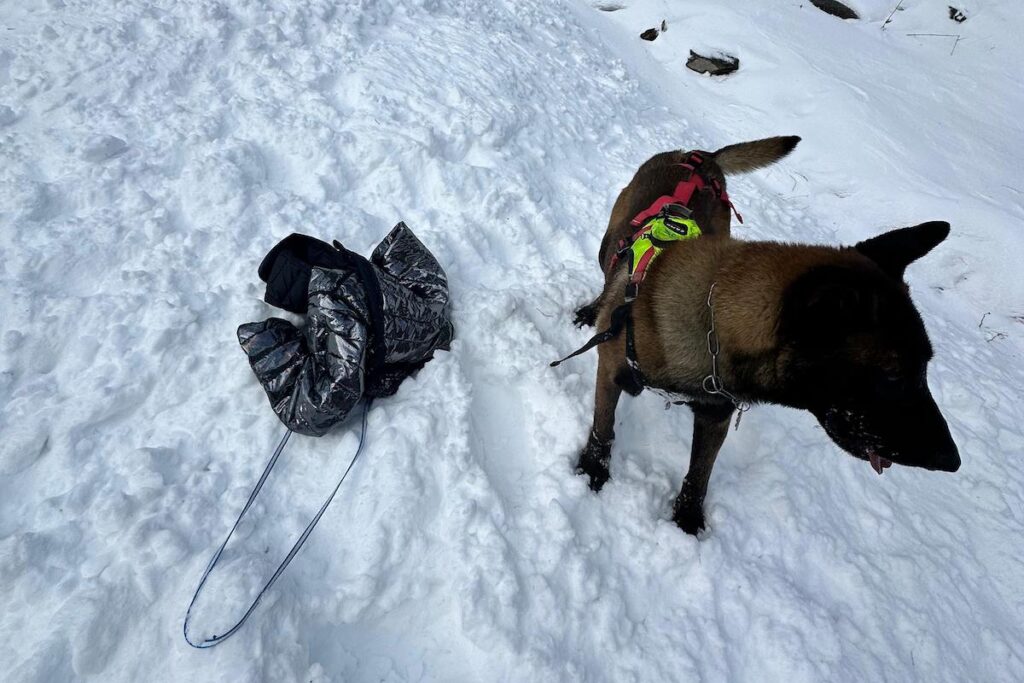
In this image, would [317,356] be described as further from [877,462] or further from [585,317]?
[877,462]

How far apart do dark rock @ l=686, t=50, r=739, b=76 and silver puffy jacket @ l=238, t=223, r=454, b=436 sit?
7046 millimetres

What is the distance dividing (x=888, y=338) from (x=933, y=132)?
7098 mm

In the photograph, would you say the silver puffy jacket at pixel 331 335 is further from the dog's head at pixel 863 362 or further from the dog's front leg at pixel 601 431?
the dog's head at pixel 863 362

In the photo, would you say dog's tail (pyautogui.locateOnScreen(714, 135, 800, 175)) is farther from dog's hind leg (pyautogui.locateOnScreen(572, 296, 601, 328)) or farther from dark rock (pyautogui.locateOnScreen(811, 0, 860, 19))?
dark rock (pyautogui.locateOnScreen(811, 0, 860, 19))

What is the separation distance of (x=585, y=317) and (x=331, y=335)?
175 centimetres

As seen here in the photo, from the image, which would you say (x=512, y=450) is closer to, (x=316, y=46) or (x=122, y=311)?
(x=122, y=311)

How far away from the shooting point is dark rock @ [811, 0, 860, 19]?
29.2ft

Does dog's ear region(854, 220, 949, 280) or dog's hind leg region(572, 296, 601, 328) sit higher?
dog's ear region(854, 220, 949, 280)

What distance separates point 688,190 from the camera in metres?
2.94

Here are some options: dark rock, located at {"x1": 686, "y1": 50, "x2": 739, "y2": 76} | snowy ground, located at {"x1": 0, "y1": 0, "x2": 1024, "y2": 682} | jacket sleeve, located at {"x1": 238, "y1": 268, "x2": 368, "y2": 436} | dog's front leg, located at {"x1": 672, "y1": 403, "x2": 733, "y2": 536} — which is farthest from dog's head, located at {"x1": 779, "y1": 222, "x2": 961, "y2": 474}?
dark rock, located at {"x1": 686, "y1": 50, "x2": 739, "y2": 76}

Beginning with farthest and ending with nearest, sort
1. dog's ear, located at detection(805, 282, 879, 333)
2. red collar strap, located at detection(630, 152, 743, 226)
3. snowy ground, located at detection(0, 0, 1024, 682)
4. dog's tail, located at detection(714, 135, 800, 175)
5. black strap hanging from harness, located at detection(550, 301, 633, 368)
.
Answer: dog's tail, located at detection(714, 135, 800, 175) < red collar strap, located at detection(630, 152, 743, 226) < black strap hanging from harness, located at detection(550, 301, 633, 368) < snowy ground, located at detection(0, 0, 1024, 682) < dog's ear, located at detection(805, 282, 879, 333)

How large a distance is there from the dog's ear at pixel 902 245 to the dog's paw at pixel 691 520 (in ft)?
4.53

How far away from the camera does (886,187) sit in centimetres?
568

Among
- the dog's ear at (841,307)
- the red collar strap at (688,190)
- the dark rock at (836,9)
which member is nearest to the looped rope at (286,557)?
the red collar strap at (688,190)
